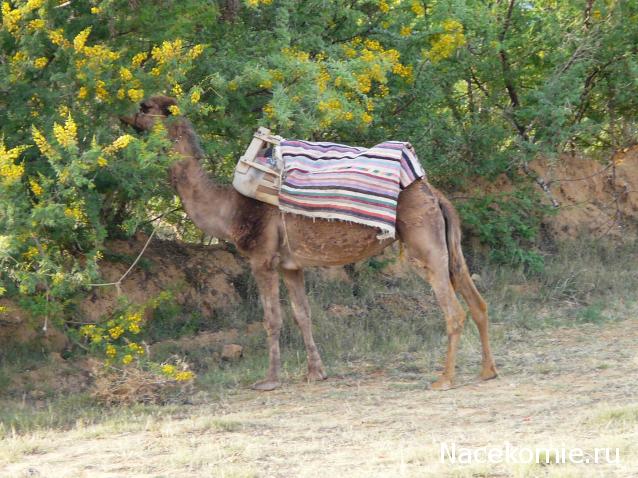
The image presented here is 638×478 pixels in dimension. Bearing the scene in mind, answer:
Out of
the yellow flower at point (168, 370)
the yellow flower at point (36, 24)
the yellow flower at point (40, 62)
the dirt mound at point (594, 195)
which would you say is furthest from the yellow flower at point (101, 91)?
the dirt mound at point (594, 195)

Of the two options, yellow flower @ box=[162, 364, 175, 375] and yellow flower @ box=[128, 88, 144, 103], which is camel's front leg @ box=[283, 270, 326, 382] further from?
yellow flower @ box=[128, 88, 144, 103]

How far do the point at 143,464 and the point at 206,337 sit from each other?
4083 millimetres

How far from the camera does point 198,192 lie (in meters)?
9.16

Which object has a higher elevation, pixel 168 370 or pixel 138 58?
pixel 138 58

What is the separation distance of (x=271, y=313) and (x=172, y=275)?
235 cm

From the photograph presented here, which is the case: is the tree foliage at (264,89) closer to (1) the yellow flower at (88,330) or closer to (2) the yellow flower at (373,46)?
(2) the yellow flower at (373,46)

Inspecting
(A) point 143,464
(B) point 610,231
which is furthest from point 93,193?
(B) point 610,231

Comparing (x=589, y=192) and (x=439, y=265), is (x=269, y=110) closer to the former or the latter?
(x=439, y=265)

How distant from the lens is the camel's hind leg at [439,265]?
862 centimetres

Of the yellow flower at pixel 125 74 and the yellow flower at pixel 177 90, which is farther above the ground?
the yellow flower at pixel 125 74

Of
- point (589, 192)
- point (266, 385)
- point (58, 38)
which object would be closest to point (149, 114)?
point (58, 38)

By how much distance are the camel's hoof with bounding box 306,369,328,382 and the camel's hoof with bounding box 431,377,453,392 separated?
1.07 meters

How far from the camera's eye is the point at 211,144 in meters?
9.57

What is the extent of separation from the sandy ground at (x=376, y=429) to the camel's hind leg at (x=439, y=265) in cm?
26
